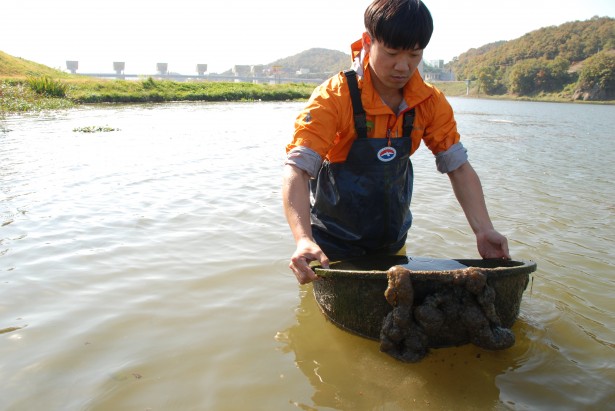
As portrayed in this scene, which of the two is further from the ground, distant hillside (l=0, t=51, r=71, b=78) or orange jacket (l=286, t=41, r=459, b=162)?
distant hillside (l=0, t=51, r=71, b=78)

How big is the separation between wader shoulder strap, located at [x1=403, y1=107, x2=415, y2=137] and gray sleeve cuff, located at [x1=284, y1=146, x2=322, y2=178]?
58cm

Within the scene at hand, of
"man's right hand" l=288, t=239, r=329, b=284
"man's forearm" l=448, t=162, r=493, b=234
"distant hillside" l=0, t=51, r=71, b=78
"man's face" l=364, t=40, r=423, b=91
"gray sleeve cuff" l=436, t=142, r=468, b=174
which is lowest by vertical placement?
"man's right hand" l=288, t=239, r=329, b=284

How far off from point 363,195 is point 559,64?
102921 mm

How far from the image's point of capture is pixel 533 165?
909 centimetres

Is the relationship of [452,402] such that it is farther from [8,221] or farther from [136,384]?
[8,221]

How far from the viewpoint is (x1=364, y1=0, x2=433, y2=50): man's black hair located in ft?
7.29

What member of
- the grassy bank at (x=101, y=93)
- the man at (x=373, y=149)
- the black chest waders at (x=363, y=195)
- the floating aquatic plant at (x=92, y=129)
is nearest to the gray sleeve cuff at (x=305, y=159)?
the man at (x=373, y=149)

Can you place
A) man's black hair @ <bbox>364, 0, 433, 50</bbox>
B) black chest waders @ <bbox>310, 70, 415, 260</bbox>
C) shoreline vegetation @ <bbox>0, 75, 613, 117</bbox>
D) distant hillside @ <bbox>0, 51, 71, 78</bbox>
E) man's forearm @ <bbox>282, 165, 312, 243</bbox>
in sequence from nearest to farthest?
man's black hair @ <bbox>364, 0, 433, 50</bbox>, man's forearm @ <bbox>282, 165, 312, 243</bbox>, black chest waders @ <bbox>310, 70, 415, 260</bbox>, shoreline vegetation @ <bbox>0, 75, 613, 117</bbox>, distant hillside @ <bbox>0, 51, 71, 78</bbox>

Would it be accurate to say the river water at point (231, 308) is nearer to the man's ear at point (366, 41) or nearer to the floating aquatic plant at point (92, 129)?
the man's ear at point (366, 41)

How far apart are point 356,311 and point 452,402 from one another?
596mm

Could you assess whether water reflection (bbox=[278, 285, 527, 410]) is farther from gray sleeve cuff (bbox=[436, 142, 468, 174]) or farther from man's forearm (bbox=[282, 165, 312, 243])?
gray sleeve cuff (bbox=[436, 142, 468, 174])

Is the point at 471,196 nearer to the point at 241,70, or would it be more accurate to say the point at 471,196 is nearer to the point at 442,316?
the point at 442,316

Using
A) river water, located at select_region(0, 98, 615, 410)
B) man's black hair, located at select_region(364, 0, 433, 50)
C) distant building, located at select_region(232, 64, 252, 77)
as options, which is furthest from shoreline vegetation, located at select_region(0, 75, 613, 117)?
distant building, located at select_region(232, 64, 252, 77)

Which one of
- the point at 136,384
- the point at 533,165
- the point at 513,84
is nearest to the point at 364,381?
the point at 136,384
